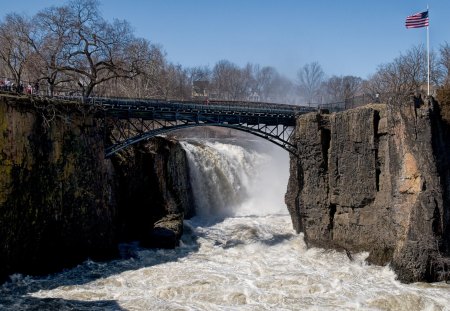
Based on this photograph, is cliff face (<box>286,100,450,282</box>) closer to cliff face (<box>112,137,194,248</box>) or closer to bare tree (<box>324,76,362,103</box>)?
cliff face (<box>112,137,194,248</box>)

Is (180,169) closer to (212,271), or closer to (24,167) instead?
(212,271)

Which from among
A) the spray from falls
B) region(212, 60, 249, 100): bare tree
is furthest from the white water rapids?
region(212, 60, 249, 100): bare tree

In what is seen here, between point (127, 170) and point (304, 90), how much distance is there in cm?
7665

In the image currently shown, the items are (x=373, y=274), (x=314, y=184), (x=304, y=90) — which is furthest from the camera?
(x=304, y=90)

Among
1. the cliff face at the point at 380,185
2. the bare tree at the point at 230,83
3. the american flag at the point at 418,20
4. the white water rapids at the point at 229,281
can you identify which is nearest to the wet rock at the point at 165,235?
the white water rapids at the point at 229,281

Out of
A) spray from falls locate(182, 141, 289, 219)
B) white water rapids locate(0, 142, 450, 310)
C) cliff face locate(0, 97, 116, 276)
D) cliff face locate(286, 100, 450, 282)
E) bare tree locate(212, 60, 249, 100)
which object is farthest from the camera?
bare tree locate(212, 60, 249, 100)

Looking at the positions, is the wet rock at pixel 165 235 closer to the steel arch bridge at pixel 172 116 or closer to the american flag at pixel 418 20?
the steel arch bridge at pixel 172 116

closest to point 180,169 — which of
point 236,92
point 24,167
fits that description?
point 24,167

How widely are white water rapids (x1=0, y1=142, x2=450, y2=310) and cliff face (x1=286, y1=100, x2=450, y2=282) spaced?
0.85 m

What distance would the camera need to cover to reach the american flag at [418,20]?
22087 millimetres

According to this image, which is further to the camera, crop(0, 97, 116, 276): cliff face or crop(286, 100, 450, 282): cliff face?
crop(286, 100, 450, 282): cliff face

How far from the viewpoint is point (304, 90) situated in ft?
318

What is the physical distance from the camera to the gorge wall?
54.5ft

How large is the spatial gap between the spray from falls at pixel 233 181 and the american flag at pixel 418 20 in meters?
14.6
